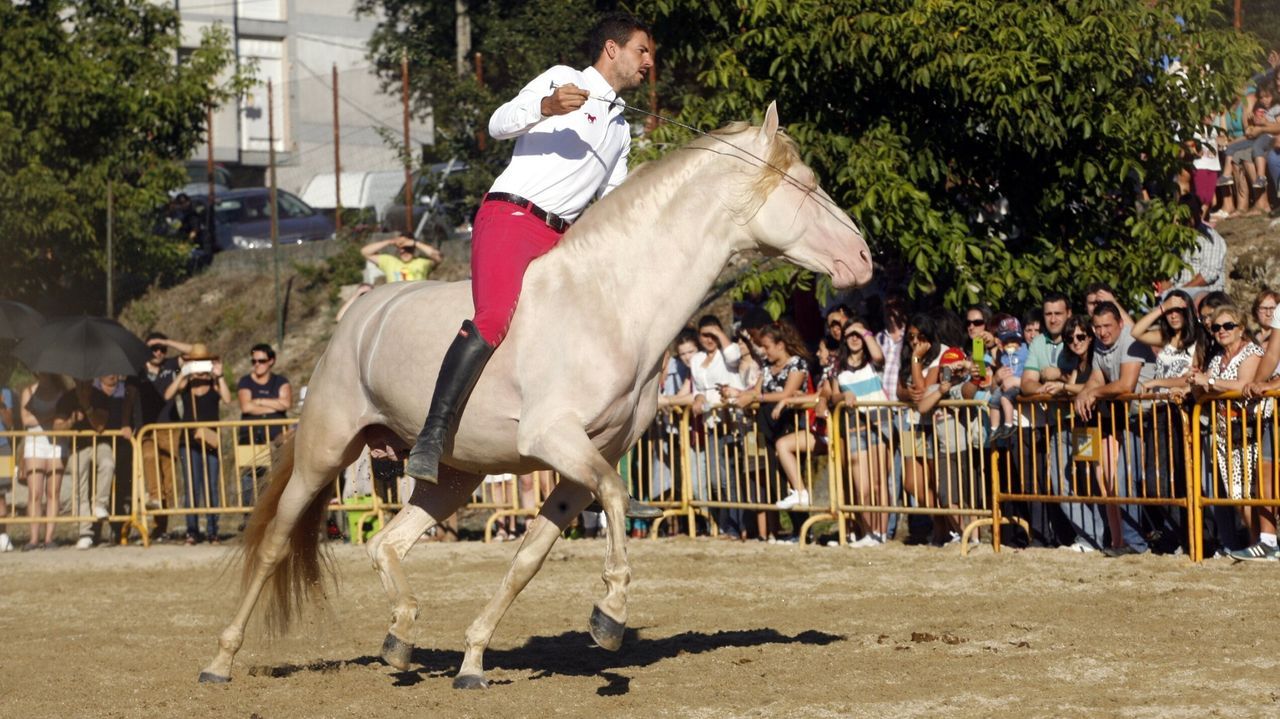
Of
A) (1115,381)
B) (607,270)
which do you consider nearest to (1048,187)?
(1115,381)

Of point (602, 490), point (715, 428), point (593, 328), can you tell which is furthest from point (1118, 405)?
point (602, 490)

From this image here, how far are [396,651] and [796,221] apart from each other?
8.27 feet

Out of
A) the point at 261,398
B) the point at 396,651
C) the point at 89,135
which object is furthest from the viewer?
the point at 89,135

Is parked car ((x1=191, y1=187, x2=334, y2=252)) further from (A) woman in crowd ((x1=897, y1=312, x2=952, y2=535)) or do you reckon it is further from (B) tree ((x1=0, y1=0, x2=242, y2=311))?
(A) woman in crowd ((x1=897, y1=312, x2=952, y2=535))

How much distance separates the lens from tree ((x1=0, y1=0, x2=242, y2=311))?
24109 millimetres

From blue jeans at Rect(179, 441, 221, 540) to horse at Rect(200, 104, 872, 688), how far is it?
8530mm

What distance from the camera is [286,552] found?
764 cm

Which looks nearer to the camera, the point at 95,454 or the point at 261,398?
the point at 95,454

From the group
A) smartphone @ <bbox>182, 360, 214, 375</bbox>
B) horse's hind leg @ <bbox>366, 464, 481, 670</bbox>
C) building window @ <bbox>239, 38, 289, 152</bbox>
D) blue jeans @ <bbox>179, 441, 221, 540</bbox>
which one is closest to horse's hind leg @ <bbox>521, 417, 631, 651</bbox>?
horse's hind leg @ <bbox>366, 464, 481, 670</bbox>

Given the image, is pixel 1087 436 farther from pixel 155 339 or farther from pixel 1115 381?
pixel 155 339

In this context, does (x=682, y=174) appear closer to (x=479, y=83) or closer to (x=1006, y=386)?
(x=1006, y=386)

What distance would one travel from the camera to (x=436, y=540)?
581 inches

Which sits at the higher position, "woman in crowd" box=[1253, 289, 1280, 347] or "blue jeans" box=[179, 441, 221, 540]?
"woman in crowd" box=[1253, 289, 1280, 347]

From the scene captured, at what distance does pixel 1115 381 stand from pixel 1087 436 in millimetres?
468
